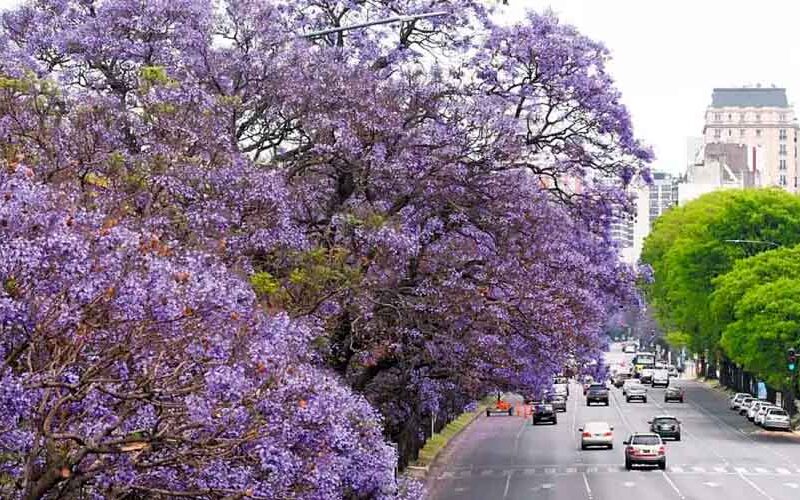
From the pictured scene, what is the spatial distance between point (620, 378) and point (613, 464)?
67490 mm

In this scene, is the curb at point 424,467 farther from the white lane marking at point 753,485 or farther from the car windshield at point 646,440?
the white lane marking at point 753,485

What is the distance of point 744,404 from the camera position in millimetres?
83688

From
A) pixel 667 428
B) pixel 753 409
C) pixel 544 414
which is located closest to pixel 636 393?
pixel 753 409

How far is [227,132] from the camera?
1043 inches

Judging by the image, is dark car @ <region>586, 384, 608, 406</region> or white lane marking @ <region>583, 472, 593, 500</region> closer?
white lane marking @ <region>583, 472, 593, 500</region>

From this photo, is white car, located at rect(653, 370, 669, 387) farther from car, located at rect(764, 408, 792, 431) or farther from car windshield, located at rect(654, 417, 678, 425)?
car windshield, located at rect(654, 417, 678, 425)

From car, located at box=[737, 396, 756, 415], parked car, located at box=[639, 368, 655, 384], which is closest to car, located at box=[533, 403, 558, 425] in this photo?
car, located at box=[737, 396, 756, 415]

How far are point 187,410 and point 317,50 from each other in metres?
16.5

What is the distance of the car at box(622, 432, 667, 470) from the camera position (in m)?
52.2

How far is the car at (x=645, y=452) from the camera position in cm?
5225

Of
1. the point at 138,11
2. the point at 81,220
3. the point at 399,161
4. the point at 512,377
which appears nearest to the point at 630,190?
the point at 512,377

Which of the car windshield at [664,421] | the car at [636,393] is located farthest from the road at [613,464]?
the car at [636,393]

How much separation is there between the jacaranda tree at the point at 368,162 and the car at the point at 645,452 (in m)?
14.6

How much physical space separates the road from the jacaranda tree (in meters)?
8.06
